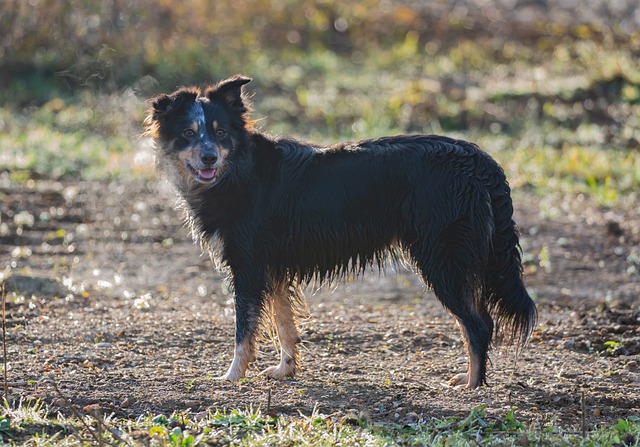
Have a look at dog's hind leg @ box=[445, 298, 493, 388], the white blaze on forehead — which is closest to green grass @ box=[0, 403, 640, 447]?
dog's hind leg @ box=[445, 298, 493, 388]

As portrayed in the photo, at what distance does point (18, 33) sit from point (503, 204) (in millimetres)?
14218

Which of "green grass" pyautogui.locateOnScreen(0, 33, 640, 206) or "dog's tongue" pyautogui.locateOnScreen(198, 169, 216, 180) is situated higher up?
"green grass" pyautogui.locateOnScreen(0, 33, 640, 206)

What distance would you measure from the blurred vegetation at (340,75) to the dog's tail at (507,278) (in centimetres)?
579

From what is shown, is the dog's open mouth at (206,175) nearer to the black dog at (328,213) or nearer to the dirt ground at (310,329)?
the black dog at (328,213)

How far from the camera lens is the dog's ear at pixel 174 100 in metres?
6.37

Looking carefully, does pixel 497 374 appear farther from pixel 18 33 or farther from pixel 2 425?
pixel 18 33

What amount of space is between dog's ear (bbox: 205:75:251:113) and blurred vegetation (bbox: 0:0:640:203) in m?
6.30

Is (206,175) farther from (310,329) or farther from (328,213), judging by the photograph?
(310,329)

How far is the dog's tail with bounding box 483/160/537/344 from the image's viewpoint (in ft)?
19.7

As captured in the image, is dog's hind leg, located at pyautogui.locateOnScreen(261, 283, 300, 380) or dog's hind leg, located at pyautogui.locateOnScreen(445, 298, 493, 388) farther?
dog's hind leg, located at pyautogui.locateOnScreen(261, 283, 300, 380)

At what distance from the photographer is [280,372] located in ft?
20.4

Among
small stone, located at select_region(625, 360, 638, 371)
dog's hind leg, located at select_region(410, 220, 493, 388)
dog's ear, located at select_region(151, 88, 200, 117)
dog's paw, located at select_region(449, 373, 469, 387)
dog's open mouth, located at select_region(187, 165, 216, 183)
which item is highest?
dog's ear, located at select_region(151, 88, 200, 117)

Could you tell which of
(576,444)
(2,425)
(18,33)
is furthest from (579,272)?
(18,33)

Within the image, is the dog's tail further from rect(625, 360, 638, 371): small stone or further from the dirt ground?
rect(625, 360, 638, 371): small stone
